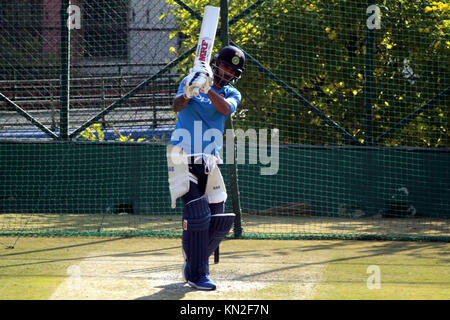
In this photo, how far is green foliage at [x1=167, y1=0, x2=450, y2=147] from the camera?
355 inches

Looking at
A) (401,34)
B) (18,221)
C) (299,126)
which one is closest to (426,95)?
(401,34)

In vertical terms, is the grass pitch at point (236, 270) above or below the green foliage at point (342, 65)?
below

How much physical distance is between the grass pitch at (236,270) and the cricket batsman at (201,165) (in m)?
0.30

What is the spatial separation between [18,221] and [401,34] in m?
5.56

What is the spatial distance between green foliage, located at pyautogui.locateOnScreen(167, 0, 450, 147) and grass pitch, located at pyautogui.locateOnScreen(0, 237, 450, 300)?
2.32 m

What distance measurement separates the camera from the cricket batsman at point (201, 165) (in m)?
4.90

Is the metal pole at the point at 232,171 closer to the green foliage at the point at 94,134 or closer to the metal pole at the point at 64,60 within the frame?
the metal pole at the point at 64,60

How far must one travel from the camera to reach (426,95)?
357 inches

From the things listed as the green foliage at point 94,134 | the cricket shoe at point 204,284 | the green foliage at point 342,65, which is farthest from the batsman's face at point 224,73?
the green foliage at point 94,134

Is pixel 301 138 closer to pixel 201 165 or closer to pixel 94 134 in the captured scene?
pixel 94 134

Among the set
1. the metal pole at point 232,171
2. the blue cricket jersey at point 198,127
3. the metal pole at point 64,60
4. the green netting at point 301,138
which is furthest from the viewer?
the green netting at point 301,138

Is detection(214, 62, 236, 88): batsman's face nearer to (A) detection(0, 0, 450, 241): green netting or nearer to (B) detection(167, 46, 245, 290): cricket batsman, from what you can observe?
(B) detection(167, 46, 245, 290): cricket batsman

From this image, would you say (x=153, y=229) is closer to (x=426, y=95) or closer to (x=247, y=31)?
(x=247, y=31)

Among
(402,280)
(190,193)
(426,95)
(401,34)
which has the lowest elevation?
(402,280)
